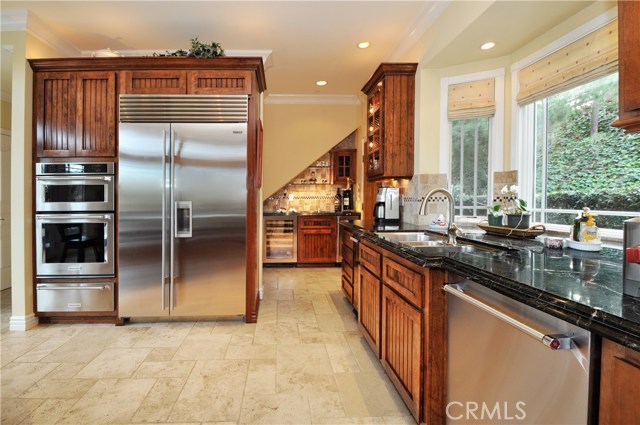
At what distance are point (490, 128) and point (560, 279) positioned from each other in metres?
2.42

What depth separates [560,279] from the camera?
3.49 feet

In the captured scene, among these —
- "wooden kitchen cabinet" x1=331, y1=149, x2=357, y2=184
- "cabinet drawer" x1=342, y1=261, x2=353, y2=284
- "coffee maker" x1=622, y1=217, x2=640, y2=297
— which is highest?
"wooden kitchen cabinet" x1=331, y1=149, x2=357, y2=184

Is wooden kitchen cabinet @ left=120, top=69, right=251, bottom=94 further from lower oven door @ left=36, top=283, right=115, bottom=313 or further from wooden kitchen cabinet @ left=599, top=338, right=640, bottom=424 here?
wooden kitchen cabinet @ left=599, top=338, right=640, bottom=424

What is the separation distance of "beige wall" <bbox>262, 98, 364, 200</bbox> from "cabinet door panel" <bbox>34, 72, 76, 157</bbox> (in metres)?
2.99

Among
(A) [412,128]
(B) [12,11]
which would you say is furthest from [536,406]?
(B) [12,11]

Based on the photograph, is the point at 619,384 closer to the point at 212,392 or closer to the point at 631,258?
the point at 631,258

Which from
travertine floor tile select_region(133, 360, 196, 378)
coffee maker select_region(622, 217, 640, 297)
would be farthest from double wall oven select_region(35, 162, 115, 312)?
coffee maker select_region(622, 217, 640, 297)

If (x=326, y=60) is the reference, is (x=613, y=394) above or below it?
below

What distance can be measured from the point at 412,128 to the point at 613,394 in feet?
9.86

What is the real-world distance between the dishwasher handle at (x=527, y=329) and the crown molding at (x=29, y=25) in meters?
4.18

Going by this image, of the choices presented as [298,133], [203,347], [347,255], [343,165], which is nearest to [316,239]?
[343,165]

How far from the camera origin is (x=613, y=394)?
0.73 meters

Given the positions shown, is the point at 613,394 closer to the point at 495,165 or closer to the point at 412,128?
the point at 495,165

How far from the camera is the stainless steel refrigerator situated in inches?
116
